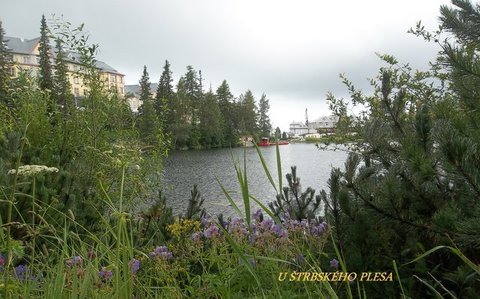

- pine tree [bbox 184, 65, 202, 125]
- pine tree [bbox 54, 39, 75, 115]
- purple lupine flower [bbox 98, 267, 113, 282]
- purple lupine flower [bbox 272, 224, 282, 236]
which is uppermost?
pine tree [bbox 184, 65, 202, 125]

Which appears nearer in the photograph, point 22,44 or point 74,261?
point 74,261

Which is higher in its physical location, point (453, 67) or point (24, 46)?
point (24, 46)

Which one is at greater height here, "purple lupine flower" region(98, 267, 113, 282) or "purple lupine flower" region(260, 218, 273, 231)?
"purple lupine flower" region(260, 218, 273, 231)

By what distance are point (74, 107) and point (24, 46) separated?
3363 inches

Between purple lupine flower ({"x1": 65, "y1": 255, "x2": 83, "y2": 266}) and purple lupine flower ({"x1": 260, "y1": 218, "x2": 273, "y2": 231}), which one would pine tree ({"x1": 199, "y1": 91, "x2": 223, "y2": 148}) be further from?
purple lupine flower ({"x1": 65, "y1": 255, "x2": 83, "y2": 266})

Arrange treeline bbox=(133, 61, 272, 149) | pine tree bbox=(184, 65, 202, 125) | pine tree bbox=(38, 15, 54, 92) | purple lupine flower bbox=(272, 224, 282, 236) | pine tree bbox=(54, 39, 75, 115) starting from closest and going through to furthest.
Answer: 1. purple lupine flower bbox=(272, 224, 282, 236)
2. pine tree bbox=(54, 39, 75, 115)
3. pine tree bbox=(38, 15, 54, 92)
4. treeline bbox=(133, 61, 272, 149)
5. pine tree bbox=(184, 65, 202, 125)

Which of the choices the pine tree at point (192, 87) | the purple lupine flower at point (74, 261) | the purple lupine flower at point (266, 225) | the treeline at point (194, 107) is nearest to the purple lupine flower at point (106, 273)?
the purple lupine flower at point (74, 261)

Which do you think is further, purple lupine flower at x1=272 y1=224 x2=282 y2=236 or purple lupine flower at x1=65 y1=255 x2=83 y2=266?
purple lupine flower at x1=272 y1=224 x2=282 y2=236

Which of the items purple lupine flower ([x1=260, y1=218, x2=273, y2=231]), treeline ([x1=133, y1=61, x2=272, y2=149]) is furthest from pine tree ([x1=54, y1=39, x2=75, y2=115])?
treeline ([x1=133, y1=61, x2=272, y2=149])

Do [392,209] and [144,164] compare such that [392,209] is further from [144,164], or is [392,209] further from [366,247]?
[144,164]

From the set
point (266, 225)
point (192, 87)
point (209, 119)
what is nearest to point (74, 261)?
point (266, 225)

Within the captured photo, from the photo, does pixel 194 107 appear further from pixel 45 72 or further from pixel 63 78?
pixel 63 78

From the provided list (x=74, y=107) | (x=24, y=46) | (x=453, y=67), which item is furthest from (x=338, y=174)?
(x=24, y=46)

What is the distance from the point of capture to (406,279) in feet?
6.36
